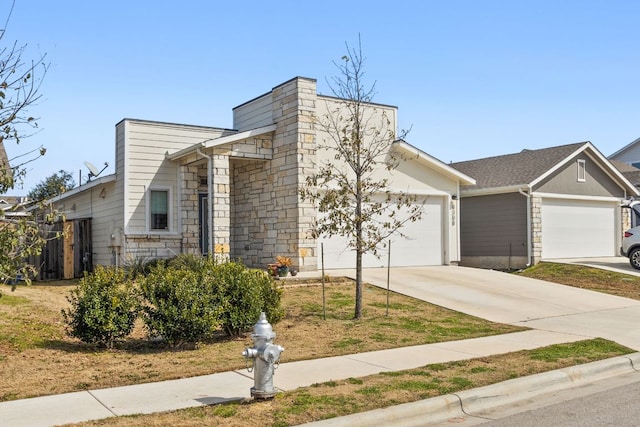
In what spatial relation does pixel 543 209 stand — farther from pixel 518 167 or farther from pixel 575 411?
pixel 575 411

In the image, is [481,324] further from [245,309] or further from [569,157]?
[569,157]

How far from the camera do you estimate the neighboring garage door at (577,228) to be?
79.0ft

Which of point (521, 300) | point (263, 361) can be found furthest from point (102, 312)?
point (521, 300)

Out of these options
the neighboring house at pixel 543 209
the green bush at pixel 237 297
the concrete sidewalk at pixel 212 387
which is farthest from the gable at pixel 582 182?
the green bush at pixel 237 297

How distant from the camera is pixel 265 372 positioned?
6473 mm

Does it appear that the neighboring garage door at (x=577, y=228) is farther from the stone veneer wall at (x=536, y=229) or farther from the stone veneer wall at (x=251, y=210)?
the stone veneer wall at (x=251, y=210)

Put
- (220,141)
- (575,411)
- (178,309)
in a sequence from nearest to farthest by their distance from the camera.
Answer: (575,411) → (178,309) → (220,141)

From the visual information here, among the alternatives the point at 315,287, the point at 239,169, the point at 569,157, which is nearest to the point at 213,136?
the point at 239,169

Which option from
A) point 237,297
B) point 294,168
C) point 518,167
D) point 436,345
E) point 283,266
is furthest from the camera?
point 518,167

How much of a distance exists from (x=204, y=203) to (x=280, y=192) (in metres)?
2.72

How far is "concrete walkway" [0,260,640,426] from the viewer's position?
20.9 ft

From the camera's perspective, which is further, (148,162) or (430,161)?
(430,161)

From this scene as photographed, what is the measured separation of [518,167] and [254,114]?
1144 centimetres

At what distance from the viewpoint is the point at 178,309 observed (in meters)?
9.25
